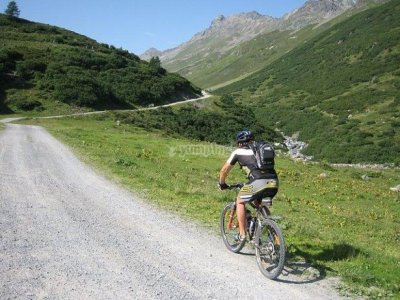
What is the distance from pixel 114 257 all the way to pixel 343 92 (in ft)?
398

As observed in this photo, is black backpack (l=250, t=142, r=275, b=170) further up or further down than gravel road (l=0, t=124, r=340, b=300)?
further up

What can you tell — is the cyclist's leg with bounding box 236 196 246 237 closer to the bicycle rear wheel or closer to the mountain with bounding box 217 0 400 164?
the bicycle rear wheel

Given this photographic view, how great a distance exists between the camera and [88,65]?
85688 mm

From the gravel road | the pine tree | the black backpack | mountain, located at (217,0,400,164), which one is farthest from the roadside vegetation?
the pine tree

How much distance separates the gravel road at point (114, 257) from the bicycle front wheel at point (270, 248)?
250 mm

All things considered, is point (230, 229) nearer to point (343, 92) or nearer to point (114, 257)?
point (114, 257)

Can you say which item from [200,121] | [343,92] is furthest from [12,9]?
[343,92]

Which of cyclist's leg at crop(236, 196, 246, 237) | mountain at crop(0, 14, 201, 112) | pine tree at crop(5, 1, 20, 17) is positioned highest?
pine tree at crop(5, 1, 20, 17)

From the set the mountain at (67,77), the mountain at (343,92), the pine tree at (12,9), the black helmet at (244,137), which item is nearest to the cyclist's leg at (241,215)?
the black helmet at (244,137)

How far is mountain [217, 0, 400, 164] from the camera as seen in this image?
8350 centimetres

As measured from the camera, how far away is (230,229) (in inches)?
427

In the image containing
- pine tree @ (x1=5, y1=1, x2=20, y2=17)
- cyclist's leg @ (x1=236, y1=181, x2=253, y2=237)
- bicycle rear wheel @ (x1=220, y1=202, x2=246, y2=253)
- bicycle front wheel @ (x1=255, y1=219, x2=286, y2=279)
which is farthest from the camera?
pine tree @ (x1=5, y1=1, x2=20, y2=17)

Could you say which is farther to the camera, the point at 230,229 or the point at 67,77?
the point at 67,77

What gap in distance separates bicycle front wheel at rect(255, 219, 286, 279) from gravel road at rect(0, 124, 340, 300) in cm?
25
